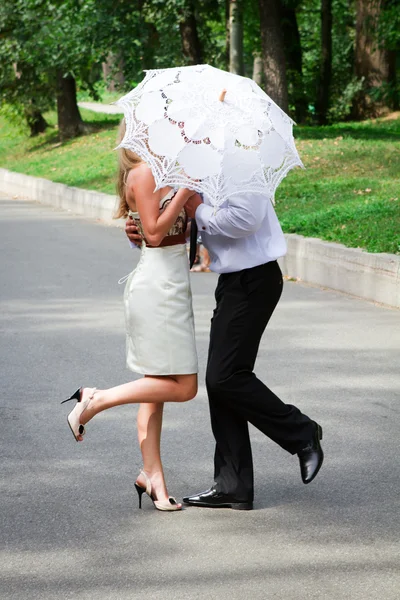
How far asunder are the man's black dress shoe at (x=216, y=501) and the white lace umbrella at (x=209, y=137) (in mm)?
1314

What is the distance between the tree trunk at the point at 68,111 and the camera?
100ft

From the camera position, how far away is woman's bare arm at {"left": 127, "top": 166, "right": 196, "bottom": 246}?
14.9 feet

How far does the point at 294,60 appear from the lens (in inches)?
1247

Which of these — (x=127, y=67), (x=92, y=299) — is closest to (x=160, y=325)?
(x=92, y=299)

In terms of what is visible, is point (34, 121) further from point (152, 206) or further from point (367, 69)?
point (152, 206)

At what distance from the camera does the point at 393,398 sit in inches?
271

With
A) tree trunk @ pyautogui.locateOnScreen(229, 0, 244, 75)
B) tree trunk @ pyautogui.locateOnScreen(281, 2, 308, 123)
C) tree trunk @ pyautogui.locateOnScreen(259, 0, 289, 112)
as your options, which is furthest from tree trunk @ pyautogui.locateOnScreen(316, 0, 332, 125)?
tree trunk @ pyautogui.locateOnScreen(259, 0, 289, 112)

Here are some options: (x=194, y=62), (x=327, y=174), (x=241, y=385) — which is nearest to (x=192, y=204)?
(x=241, y=385)

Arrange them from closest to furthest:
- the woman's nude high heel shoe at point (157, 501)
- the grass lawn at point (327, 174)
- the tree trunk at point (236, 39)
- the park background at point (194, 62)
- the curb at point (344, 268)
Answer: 1. the woman's nude high heel shoe at point (157, 501)
2. the curb at point (344, 268)
3. the grass lawn at point (327, 174)
4. the park background at point (194, 62)
5. the tree trunk at point (236, 39)

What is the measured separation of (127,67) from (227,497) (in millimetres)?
23469

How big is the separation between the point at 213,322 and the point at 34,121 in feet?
93.4

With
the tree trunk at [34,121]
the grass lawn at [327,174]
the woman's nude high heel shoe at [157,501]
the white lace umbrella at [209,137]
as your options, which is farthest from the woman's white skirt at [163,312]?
the tree trunk at [34,121]

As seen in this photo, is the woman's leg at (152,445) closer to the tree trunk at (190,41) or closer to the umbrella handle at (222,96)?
the umbrella handle at (222,96)

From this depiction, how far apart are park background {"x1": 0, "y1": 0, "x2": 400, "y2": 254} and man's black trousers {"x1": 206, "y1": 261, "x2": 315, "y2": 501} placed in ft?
31.8
